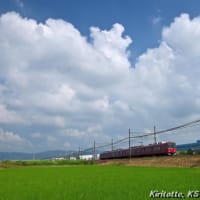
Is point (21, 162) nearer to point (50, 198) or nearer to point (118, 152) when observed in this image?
point (118, 152)

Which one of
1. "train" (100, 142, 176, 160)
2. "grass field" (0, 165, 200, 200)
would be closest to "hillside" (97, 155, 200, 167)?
"train" (100, 142, 176, 160)

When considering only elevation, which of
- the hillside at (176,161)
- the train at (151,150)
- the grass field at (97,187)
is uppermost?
the train at (151,150)

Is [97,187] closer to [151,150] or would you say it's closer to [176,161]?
Result: [176,161]

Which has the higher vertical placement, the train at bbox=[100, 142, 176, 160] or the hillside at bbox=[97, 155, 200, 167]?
the train at bbox=[100, 142, 176, 160]

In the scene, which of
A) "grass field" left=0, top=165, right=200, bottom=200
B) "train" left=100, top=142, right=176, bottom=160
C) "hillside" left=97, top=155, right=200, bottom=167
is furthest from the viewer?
"train" left=100, top=142, right=176, bottom=160

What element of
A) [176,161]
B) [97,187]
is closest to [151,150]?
[176,161]

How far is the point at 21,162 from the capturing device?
70.9m

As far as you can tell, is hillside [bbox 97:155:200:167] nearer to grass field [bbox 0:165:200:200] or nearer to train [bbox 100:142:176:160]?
train [bbox 100:142:176:160]

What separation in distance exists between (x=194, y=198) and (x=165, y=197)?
841 millimetres

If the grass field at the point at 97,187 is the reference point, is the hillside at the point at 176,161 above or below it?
above

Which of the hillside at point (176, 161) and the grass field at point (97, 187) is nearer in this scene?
the grass field at point (97, 187)

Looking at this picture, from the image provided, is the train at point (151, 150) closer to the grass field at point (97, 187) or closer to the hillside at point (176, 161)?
the hillside at point (176, 161)

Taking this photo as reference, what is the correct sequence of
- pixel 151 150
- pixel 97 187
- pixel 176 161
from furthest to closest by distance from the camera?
1. pixel 151 150
2. pixel 176 161
3. pixel 97 187

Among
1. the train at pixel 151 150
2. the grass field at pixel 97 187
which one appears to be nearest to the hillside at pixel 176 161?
the train at pixel 151 150
